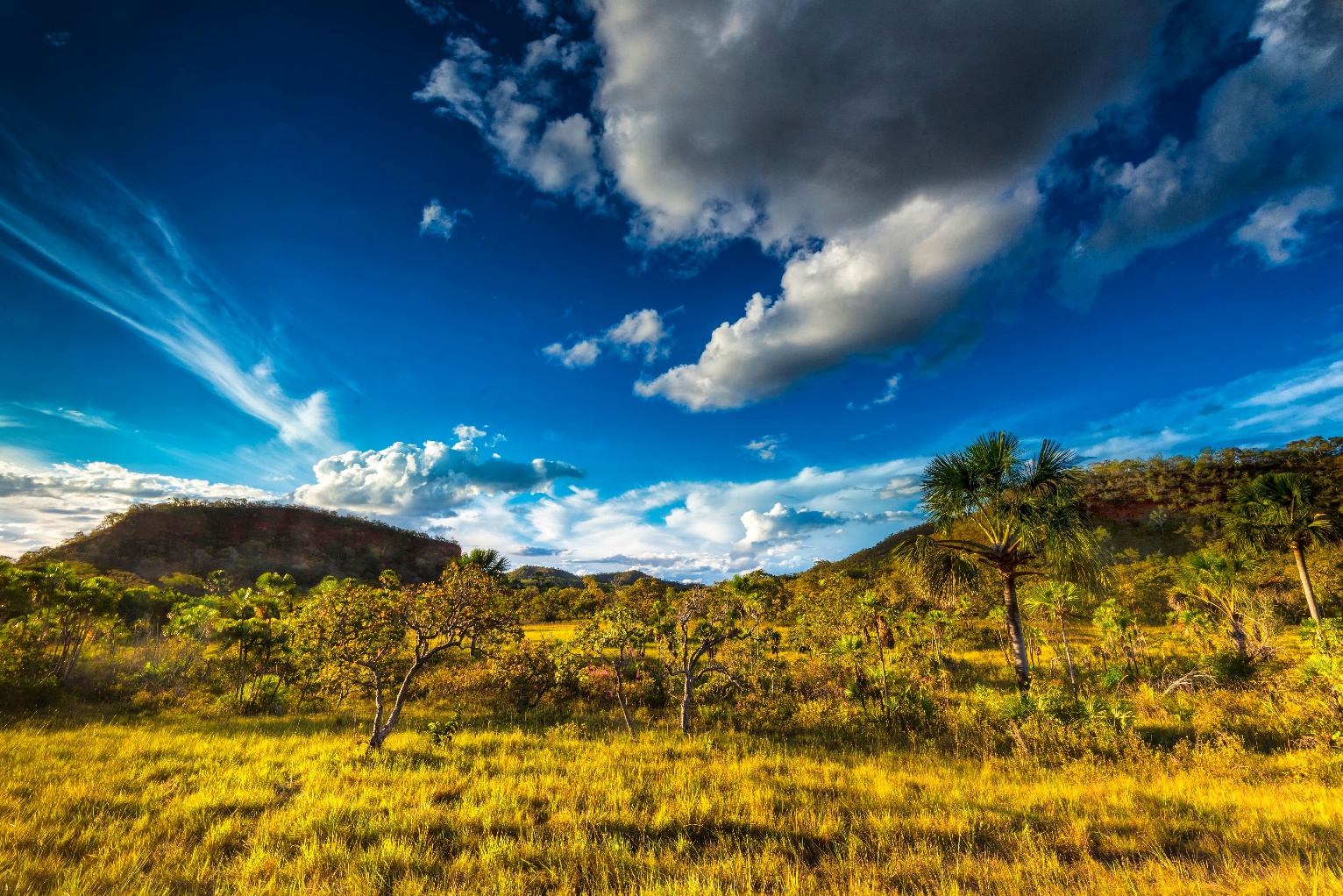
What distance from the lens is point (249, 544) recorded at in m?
81.2

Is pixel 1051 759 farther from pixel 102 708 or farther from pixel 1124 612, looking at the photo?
pixel 102 708

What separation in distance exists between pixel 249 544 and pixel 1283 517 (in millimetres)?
122093

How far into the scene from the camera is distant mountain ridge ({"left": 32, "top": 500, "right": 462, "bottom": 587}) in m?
Answer: 67.7

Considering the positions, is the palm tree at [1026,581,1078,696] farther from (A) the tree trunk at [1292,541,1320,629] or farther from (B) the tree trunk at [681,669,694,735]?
(B) the tree trunk at [681,669,694,735]

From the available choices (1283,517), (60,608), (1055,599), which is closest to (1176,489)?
(1283,517)

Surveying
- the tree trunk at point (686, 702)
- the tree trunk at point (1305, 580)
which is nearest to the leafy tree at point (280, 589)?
the tree trunk at point (686, 702)

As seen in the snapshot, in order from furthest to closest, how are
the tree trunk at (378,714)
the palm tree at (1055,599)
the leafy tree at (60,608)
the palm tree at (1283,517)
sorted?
the palm tree at (1283,517)
the palm tree at (1055,599)
the leafy tree at (60,608)
the tree trunk at (378,714)

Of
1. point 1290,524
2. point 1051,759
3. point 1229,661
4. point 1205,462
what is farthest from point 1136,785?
point 1205,462

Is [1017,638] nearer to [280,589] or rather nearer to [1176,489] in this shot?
[280,589]

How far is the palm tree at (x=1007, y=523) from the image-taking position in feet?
47.6

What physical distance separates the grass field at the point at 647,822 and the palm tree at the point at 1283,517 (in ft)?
91.3

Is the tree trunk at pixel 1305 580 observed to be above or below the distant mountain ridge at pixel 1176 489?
below

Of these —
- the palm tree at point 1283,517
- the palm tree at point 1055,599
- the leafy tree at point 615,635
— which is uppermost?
the palm tree at point 1283,517

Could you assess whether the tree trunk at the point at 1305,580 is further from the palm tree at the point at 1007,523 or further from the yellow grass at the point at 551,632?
the yellow grass at the point at 551,632
